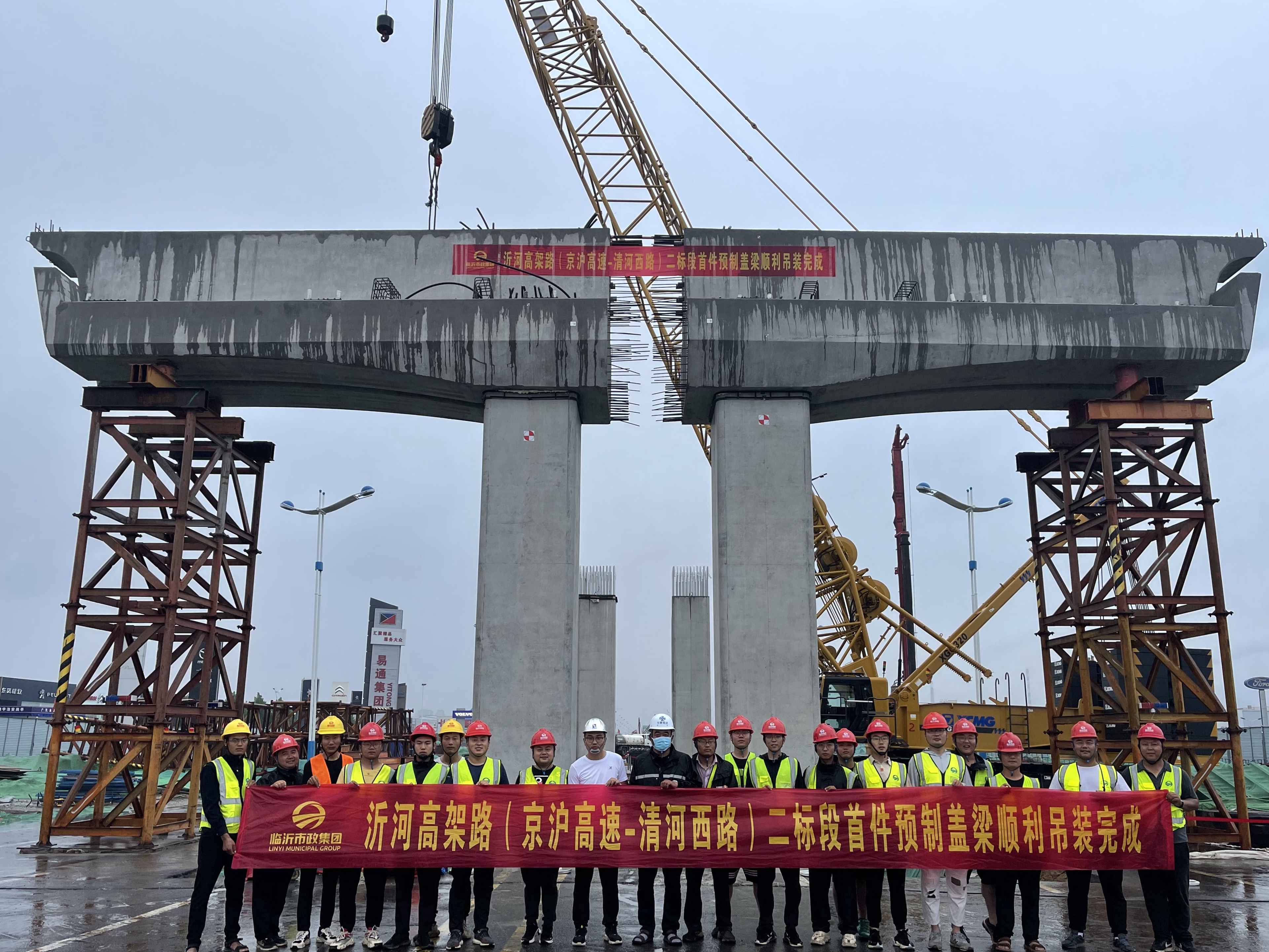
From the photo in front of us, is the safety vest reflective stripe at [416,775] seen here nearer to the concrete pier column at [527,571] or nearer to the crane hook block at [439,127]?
the concrete pier column at [527,571]

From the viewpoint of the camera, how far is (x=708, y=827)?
10.1 m

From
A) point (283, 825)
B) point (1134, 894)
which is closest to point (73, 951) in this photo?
point (283, 825)

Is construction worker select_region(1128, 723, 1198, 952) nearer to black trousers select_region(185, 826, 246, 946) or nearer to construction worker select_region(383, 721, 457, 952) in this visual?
construction worker select_region(383, 721, 457, 952)

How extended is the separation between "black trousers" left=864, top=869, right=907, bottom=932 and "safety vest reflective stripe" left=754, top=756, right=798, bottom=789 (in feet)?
3.46

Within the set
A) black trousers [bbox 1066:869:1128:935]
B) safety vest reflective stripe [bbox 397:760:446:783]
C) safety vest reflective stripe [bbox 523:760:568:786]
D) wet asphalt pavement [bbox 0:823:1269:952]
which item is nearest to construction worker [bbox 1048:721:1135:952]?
black trousers [bbox 1066:869:1128:935]

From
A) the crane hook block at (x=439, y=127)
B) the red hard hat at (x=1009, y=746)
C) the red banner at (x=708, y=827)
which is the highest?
the crane hook block at (x=439, y=127)

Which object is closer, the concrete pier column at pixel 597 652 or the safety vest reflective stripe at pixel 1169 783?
the safety vest reflective stripe at pixel 1169 783

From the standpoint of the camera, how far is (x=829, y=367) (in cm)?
1953

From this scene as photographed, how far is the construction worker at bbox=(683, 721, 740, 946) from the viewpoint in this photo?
10023 mm

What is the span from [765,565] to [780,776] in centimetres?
878

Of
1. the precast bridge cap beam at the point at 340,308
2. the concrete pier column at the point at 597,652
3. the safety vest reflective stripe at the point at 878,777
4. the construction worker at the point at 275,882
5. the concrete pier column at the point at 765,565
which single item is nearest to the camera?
the construction worker at the point at 275,882

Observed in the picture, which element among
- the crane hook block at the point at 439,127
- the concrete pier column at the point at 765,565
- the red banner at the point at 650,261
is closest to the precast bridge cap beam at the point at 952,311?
the red banner at the point at 650,261

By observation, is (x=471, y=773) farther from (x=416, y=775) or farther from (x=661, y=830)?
(x=661, y=830)

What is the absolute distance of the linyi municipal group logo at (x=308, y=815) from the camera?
9.81 meters
